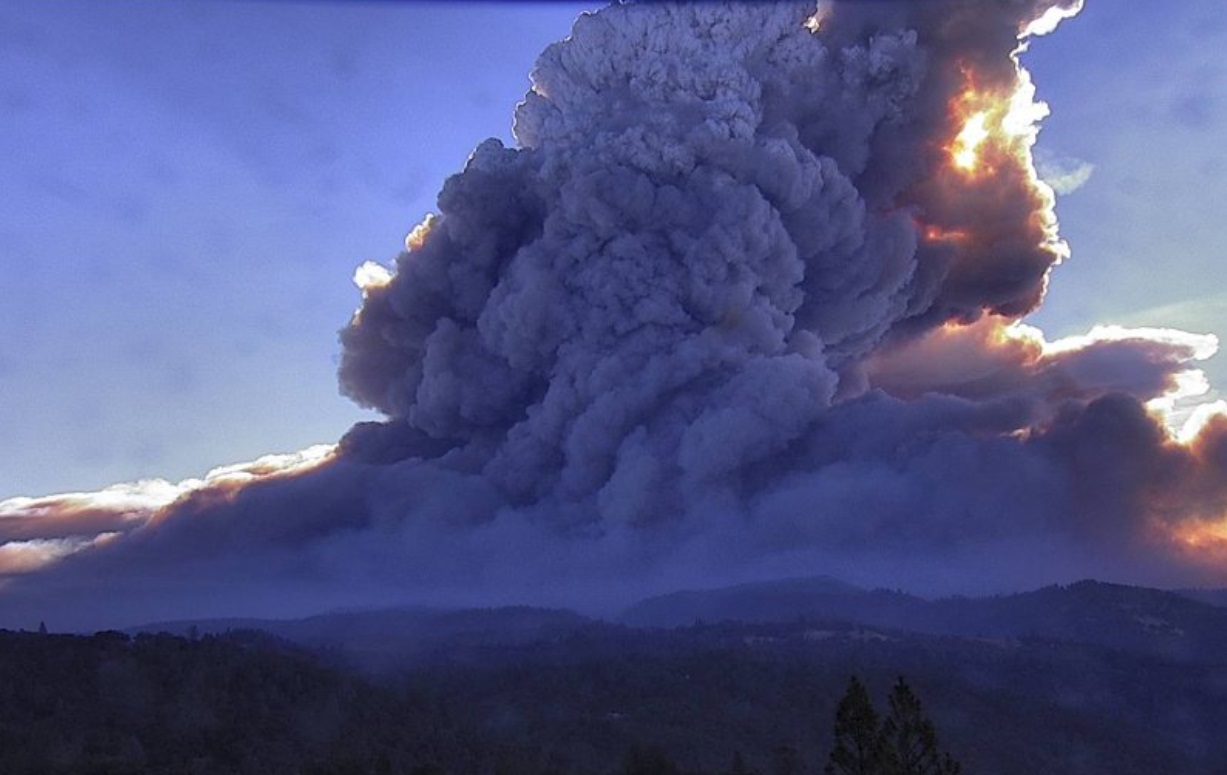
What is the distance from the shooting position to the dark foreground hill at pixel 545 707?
4454 inches

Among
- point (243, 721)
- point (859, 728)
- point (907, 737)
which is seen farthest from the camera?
point (243, 721)

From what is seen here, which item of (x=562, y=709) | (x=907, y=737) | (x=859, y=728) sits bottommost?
(x=907, y=737)

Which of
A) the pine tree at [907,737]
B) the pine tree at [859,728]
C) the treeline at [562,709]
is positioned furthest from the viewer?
the treeline at [562,709]

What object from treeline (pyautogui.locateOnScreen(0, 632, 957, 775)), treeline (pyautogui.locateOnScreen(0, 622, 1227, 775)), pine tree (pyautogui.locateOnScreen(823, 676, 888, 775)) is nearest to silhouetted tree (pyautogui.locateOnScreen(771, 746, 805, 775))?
treeline (pyautogui.locateOnScreen(0, 632, 957, 775))

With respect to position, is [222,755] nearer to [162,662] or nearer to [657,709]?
[162,662]

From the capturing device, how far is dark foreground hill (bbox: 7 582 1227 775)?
113 m

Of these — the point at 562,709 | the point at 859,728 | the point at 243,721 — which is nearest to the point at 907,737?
the point at 859,728

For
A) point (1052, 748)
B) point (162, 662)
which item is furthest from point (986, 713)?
point (162, 662)

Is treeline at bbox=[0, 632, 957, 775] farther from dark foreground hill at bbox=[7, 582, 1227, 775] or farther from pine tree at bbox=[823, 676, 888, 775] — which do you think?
pine tree at bbox=[823, 676, 888, 775]

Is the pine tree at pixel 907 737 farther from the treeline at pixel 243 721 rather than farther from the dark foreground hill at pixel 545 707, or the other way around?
the dark foreground hill at pixel 545 707

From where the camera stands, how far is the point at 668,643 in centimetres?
19238

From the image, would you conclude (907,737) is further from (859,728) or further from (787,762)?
(787,762)

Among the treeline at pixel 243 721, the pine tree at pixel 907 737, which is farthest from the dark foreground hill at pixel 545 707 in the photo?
the pine tree at pixel 907 737

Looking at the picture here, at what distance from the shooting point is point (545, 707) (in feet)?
479
